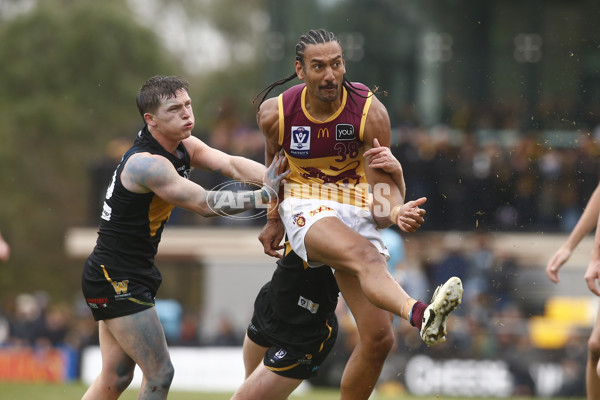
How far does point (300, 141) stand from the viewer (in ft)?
21.1

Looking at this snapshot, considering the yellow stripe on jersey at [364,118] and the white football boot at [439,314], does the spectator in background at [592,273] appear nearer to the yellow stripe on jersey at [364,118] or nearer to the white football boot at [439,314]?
the white football boot at [439,314]

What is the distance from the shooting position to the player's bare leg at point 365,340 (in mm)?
6383

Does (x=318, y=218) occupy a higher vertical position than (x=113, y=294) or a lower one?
higher

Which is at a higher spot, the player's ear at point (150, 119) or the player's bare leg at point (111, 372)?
the player's ear at point (150, 119)

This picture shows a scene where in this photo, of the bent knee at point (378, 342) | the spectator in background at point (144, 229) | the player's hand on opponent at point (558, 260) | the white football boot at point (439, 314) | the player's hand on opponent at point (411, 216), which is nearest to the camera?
the white football boot at point (439, 314)

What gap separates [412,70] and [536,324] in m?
7.57

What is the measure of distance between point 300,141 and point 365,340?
142 cm

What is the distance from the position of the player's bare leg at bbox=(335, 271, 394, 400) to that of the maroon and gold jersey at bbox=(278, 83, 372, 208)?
0.59 m

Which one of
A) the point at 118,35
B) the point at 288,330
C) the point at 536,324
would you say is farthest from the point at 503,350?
the point at 118,35

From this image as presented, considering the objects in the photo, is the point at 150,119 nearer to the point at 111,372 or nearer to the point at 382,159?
the point at 382,159

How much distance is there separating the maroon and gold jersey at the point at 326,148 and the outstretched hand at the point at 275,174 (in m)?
0.09

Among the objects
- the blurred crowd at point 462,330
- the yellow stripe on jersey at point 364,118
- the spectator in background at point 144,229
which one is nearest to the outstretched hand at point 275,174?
the spectator in background at point 144,229

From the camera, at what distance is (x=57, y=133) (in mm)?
33438

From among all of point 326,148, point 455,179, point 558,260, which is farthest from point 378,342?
point 455,179
